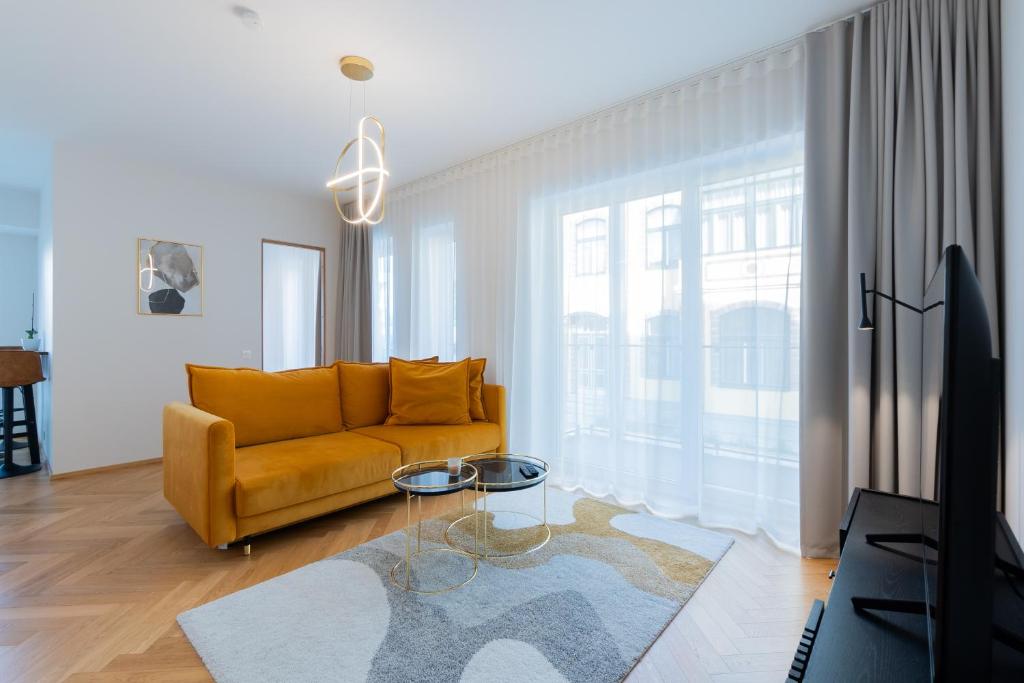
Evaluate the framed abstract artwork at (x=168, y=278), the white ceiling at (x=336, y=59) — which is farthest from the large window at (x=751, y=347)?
the framed abstract artwork at (x=168, y=278)

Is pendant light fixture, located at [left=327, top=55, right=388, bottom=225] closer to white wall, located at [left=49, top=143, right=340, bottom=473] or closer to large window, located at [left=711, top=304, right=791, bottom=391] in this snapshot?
white wall, located at [left=49, top=143, right=340, bottom=473]

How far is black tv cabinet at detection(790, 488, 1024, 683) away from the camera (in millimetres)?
797

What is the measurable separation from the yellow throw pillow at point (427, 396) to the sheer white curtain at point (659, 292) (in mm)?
469

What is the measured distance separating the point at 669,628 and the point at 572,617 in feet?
1.19

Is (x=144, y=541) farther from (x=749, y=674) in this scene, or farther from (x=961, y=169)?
(x=961, y=169)

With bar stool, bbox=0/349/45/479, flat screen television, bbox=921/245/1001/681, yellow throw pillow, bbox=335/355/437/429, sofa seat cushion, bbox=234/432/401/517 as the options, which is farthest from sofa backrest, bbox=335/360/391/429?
flat screen television, bbox=921/245/1001/681

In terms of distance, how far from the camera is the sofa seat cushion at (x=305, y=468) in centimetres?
226

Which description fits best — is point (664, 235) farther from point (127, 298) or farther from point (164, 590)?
point (127, 298)

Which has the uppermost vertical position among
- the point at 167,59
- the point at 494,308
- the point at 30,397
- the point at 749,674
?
the point at 167,59

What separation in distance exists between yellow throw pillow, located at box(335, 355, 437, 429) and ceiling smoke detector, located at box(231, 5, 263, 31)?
208 centimetres

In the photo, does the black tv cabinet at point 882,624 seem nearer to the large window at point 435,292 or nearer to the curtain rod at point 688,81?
the curtain rod at point 688,81

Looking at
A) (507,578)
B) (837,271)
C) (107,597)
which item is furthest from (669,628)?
(107,597)

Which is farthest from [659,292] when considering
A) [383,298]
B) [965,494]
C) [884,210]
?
[383,298]

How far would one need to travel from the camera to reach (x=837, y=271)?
2.23 metres
